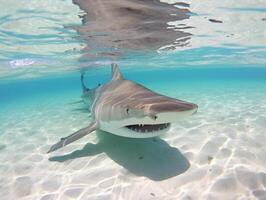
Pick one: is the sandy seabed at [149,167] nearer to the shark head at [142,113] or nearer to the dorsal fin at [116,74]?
the shark head at [142,113]

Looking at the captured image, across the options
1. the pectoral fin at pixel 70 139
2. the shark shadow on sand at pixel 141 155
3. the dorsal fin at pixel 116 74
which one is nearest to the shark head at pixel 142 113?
the pectoral fin at pixel 70 139

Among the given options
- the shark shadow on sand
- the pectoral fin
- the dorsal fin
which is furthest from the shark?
the dorsal fin

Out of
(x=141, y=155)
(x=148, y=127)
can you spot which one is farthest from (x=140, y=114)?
(x=141, y=155)

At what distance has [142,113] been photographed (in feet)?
13.5

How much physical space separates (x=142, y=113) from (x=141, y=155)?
7.26ft

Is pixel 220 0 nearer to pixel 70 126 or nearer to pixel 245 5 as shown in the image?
pixel 245 5

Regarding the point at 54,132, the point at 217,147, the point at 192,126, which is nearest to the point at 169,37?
the point at 192,126

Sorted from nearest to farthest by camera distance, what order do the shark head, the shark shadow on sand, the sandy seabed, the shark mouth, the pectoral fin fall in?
1. the shark head
2. the sandy seabed
3. the shark mouth
4. the shark shadow on sand
5. the pectoral fin

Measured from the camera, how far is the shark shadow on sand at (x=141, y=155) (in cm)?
523

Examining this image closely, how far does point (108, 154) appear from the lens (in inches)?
252

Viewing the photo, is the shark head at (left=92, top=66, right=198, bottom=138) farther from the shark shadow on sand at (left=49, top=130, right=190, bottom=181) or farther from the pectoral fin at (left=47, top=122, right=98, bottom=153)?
the shark shadow on sand at (left=49, top=130, right=190, bottom=181)

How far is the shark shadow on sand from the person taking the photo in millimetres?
5234

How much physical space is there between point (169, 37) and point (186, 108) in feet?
37.2

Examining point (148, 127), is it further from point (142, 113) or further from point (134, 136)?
point (142, 113)
